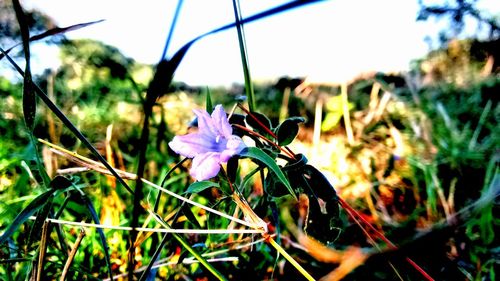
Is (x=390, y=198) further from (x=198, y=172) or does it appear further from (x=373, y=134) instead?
(x=198, y=172)

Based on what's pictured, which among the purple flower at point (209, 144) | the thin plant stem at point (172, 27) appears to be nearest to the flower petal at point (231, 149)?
the purple flower at point (209, 144)

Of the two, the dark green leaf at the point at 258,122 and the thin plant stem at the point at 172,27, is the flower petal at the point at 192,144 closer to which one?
the dark green leaf at the point at 258,122

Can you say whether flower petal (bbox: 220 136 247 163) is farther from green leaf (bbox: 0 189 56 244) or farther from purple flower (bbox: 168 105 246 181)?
green leaf (bbox: 0 189 56 244)

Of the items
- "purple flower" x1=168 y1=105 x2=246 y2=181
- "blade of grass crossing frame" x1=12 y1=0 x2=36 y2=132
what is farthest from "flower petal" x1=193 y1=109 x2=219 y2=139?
"blade of grass crossing frame" x1=12 y1=0 x2=36 y2=132

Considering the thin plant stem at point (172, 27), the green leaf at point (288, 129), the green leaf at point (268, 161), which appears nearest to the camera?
the thin plant stem at point (172, 27)

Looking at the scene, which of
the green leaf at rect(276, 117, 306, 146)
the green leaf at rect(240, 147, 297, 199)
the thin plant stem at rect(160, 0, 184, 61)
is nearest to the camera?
the thin plant stem at rect(160, 0, 184, 61)

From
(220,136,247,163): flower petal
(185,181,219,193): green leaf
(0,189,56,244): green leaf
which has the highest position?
(220,136,247,163): flower petal
